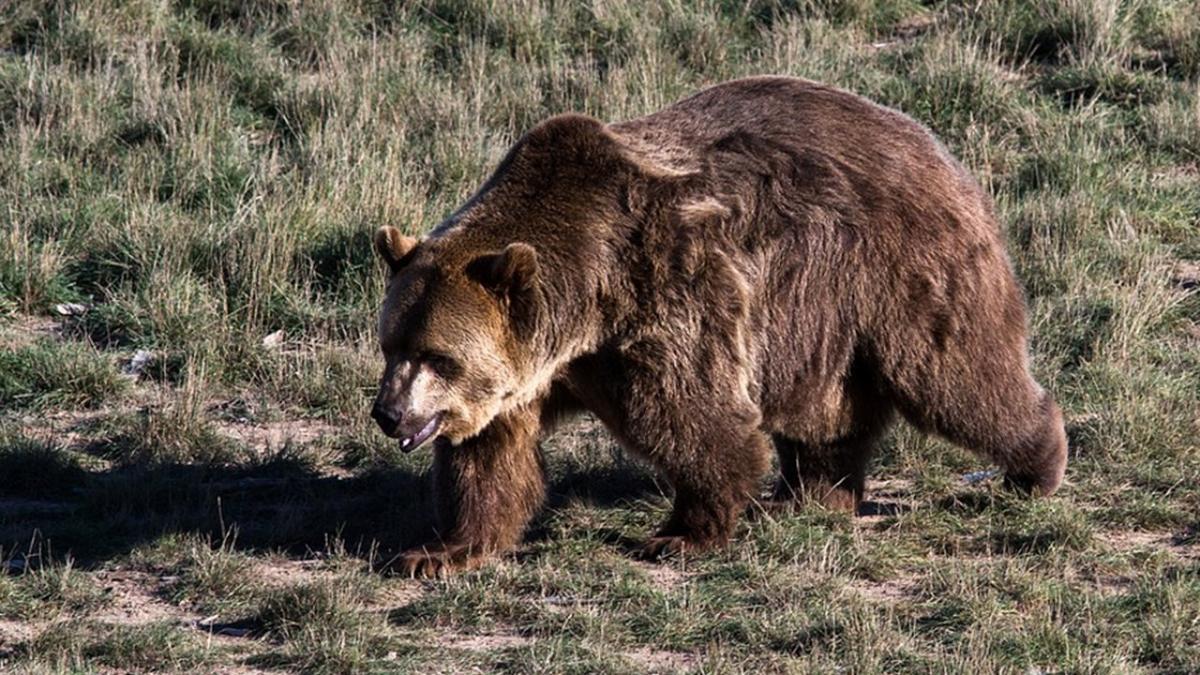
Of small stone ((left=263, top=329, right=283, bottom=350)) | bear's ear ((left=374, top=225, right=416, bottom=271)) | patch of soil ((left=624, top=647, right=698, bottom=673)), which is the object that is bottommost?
small stone ((left=263, top=329, right=283, bottom=350))

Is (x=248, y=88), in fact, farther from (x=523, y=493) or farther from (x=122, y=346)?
(x=523, y=493)

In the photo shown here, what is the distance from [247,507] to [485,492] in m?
1.29

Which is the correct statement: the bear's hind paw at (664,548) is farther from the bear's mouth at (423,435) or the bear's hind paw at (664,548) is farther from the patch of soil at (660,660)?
the bear's mouth at (423,435)

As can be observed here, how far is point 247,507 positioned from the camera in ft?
27.1

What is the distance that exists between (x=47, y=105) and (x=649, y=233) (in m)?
5.91

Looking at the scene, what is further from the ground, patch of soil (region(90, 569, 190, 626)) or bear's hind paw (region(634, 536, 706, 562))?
bear's hind paw (region(634, 536, 706, 562))

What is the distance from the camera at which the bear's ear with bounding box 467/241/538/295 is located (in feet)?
23.1

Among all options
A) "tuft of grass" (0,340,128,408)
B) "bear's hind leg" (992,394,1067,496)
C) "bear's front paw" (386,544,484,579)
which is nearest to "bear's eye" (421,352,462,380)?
"bear's front paw" (386,544,484,579)

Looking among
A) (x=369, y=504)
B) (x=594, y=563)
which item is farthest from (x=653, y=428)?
(x=369, y=504)

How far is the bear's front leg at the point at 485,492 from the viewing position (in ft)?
24.6

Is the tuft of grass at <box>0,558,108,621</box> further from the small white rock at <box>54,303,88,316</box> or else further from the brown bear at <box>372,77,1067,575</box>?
the small white rock at <box>54,303,88,316</box>

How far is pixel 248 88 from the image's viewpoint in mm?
12359

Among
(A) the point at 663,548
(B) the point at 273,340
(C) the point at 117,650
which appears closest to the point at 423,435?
(A) the point at 663,548

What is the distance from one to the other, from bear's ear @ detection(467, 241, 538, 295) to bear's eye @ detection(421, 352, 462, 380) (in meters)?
0.31
